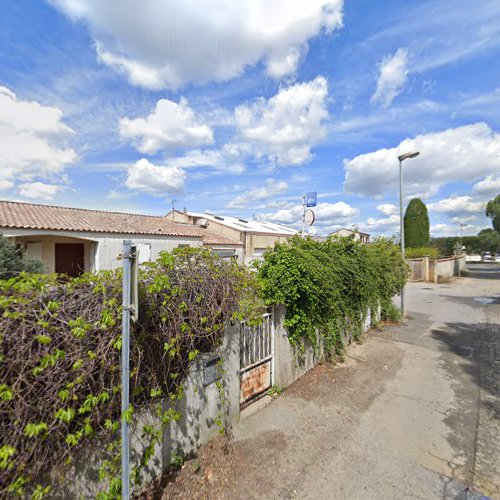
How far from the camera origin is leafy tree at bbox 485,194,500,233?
2722 centimetres

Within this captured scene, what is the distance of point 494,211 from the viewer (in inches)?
1081

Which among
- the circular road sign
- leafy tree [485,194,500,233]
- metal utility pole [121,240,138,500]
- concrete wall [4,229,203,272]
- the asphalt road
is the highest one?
leafy tree [485,194,500,233]

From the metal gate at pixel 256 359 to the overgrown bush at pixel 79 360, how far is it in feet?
4.39

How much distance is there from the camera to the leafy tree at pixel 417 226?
91.4ft

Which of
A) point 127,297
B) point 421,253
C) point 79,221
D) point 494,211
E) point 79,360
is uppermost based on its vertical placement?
point 494,211

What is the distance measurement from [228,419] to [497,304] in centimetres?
1484

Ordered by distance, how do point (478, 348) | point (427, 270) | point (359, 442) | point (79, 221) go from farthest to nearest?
1. point (427, 270)
2. point (79, 221)
3. point (478, 348)
4. point (359, 442)

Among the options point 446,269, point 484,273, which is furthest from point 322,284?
point 484,273

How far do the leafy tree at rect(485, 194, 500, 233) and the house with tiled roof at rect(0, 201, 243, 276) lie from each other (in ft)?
94.1

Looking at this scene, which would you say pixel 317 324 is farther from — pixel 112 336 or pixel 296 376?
pixel 112 336

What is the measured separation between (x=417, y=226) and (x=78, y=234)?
1166 inches

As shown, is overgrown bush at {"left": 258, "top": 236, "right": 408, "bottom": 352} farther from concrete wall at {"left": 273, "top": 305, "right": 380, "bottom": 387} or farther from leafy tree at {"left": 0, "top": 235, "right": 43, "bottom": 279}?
leafy tree at {"left": 0, "top": 235, "right": 43, "bottom": 279}

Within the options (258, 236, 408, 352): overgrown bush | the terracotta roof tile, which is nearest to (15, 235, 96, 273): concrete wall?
the terracotta roof tile

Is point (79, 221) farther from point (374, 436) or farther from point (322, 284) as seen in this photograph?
point (374, 436)
